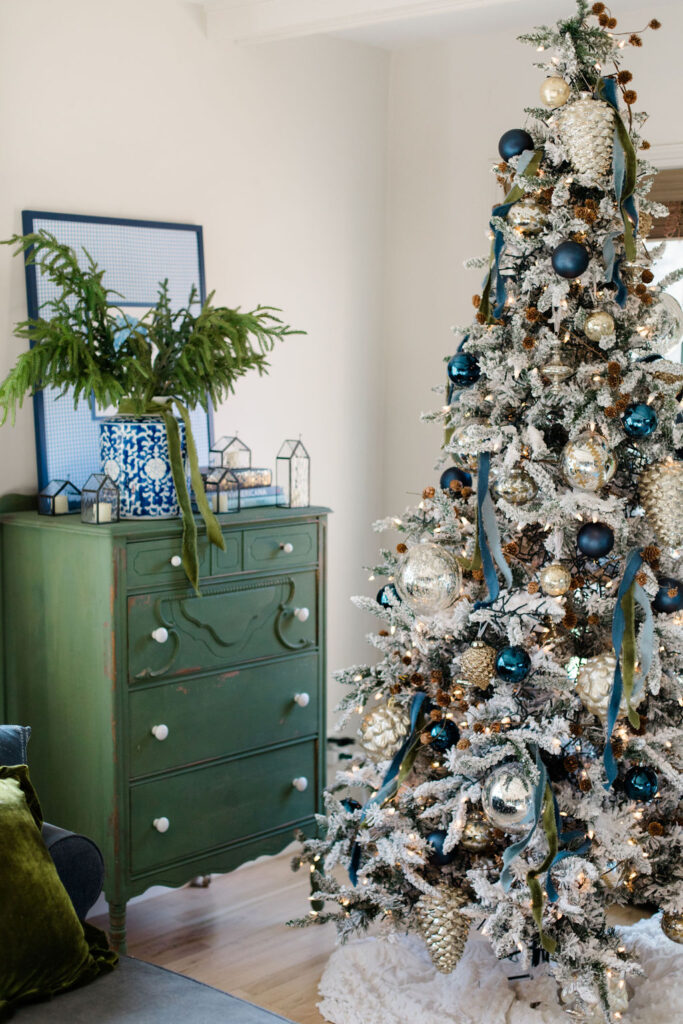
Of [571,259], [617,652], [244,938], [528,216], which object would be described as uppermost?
[528,216]

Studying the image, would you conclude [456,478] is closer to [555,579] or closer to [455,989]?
[555,579]

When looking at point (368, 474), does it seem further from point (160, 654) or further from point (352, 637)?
point (160, 654)

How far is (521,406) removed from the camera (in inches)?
102

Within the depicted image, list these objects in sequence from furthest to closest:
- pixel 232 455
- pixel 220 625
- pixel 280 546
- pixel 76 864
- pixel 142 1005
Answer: pixel 232 455
pixel 280 546
pixel 220 625
pixel 76 864
pixel 142 1005

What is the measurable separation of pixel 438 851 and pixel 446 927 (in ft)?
0.57

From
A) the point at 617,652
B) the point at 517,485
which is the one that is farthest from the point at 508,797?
the point at 517,485

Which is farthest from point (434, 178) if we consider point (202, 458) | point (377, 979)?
point (377, 979)

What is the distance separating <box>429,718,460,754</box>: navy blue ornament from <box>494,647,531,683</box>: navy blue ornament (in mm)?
224

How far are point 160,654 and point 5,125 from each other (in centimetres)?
146

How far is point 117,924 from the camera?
288 centimetres

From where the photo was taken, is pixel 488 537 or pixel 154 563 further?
pixel 154 563

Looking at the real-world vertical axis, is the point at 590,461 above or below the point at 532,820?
above

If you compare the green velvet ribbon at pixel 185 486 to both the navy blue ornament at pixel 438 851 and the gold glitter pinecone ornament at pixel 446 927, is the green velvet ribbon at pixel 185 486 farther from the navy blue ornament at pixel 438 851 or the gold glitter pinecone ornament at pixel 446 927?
the gold glitter pinecone ornament at pixel 446 927

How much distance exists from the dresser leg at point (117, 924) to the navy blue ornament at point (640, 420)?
172cm
